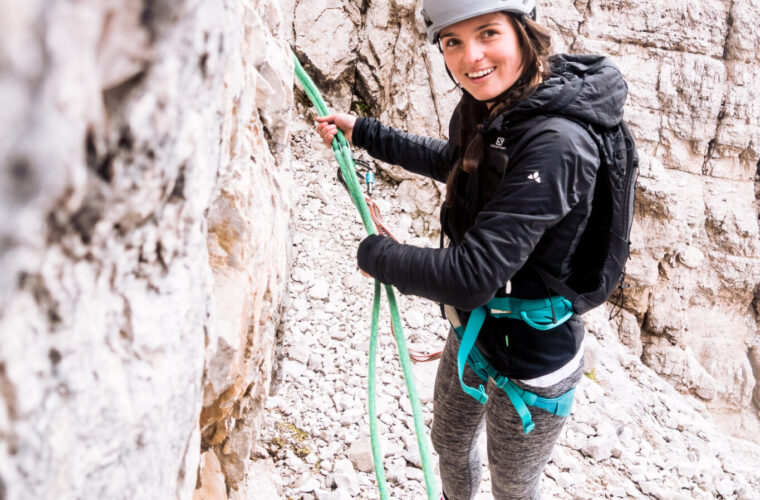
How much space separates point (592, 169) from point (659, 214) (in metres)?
7.46

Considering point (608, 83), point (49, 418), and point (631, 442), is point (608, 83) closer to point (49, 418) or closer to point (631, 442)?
point (49, 418)

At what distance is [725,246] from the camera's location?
918cm

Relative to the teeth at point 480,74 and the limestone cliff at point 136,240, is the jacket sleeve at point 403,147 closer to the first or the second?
the limestone cliff at point 136,240

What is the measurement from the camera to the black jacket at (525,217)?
1374 millimetres

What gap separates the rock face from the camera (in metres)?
0.50

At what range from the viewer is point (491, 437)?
195cm

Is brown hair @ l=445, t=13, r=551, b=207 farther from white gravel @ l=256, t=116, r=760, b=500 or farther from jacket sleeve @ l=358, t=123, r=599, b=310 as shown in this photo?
white gravel @ l=256, t=116, r=760, b=500

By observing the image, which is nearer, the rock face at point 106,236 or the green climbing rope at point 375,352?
the rock face at point 106,236

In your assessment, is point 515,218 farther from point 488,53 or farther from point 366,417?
point 366,417

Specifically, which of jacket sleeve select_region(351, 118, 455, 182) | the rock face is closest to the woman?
jacket sleeve select_region(351, 118, 455, 182)

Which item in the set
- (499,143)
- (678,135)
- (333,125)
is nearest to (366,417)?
(333,125)

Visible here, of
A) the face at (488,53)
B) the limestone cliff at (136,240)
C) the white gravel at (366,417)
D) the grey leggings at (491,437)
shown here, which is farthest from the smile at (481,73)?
the white gravel at (366,417)

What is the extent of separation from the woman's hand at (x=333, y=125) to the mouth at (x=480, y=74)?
803mm

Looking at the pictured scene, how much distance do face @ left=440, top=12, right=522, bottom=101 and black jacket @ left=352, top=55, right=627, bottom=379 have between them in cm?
14
